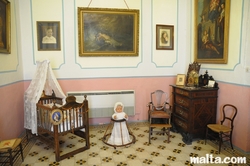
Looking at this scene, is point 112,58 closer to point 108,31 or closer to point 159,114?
point 108,31

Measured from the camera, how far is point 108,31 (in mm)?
4184

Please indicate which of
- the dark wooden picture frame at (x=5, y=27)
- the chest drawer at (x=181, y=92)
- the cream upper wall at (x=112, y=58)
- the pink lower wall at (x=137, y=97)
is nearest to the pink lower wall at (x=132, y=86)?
the pink lower wall at (x=137, y=97)

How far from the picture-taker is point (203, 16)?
12.6ft

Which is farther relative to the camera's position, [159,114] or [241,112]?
[159,114]

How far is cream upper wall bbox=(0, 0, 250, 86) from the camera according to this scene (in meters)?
3.95

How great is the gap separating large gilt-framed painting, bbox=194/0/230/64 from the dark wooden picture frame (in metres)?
3.44

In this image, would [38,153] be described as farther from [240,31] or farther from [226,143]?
[240,31]

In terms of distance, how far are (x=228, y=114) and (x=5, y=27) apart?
12.9 feet

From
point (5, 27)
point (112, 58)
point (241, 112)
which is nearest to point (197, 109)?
point (241, 112)

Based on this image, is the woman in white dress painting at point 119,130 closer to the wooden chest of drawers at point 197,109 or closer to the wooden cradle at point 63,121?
the wooden cradle at point 63,121

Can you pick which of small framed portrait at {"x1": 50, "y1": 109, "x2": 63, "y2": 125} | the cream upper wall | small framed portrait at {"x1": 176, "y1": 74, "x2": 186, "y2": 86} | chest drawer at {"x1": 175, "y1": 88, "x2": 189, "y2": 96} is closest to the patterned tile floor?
small framed portrait at {"x1": 50, "y1": 109, "x2": 63, "y2": 125}

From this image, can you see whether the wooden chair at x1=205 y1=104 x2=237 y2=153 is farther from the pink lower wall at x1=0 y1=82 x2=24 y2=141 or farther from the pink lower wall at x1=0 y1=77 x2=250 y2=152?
the pink lower wall at x1=0 y1=82 x2=24 y2=141

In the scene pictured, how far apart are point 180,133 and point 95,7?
3042 mm

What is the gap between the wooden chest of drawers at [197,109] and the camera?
3.45 metres
